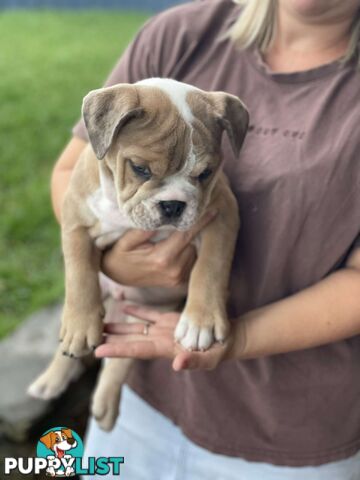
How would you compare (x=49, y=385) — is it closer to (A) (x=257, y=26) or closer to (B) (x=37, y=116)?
(A) (x=257, y=26)

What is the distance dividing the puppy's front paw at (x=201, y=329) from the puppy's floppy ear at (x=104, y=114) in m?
0.46

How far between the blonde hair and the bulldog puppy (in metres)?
0.33

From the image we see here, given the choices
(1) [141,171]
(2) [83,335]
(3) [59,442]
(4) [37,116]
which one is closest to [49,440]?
(3) [59,442]

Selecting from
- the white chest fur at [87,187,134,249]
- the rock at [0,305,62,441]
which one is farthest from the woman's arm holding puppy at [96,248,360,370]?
the rock at [0,305,62,441]

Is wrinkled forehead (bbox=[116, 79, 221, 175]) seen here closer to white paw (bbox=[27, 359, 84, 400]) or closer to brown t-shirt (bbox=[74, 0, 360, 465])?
brown t-shirt (bbox=[74, 0, 360, 465])

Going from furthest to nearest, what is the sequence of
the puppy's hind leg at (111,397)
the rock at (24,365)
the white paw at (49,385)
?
the rock at (24,365) < the white paw at (49,385) < the puppy's hind leg at (111,397)

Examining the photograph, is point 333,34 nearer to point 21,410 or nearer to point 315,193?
point 315,193

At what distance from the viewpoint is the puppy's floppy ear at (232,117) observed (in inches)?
61.3

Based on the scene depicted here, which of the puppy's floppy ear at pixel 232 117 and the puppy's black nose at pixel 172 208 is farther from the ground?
the puppy's floppy ear at pixel 232 117

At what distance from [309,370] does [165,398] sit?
44 centimetres

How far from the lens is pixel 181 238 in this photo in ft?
5.74

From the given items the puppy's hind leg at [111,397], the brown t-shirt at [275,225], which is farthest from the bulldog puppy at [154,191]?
the puppy's hind leg at [111,397]

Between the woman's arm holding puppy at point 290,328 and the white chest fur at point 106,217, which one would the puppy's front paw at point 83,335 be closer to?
the woman's arm holding puppy at point 290,328

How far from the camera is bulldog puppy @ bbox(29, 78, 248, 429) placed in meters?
Answer: 1.49
